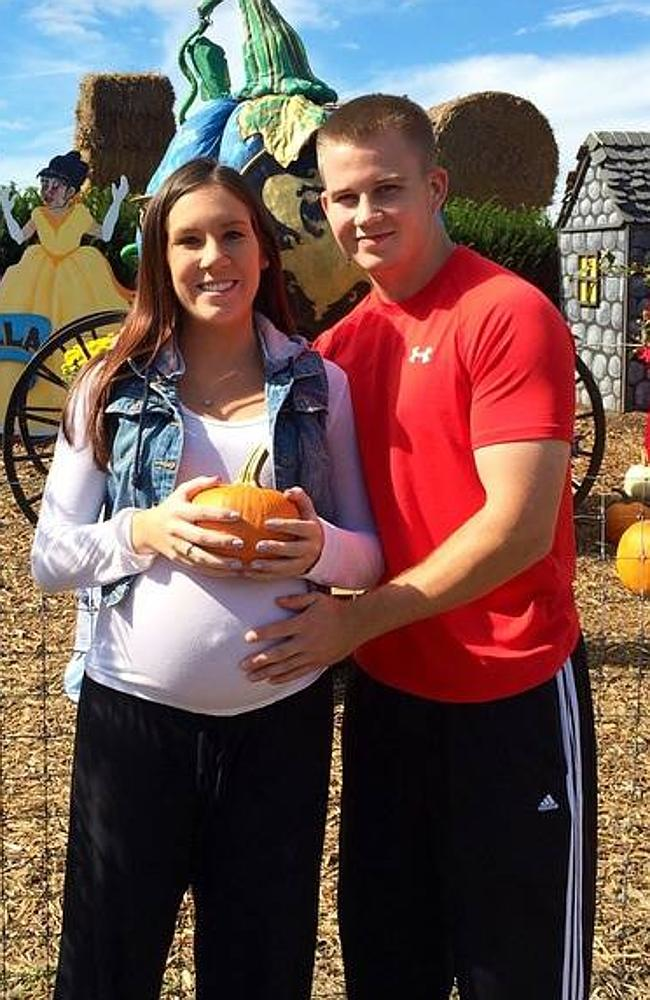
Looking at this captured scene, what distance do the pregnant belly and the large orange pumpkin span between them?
408 cm

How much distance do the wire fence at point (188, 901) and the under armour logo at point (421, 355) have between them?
62.2 inches

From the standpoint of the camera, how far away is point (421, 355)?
1748mm

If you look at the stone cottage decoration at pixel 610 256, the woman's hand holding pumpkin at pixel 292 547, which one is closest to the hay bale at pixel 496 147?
the stone cottage decoration at pixel 610 256

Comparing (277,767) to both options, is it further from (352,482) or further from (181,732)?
(352,482)

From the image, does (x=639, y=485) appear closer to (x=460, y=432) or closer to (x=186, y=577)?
(x=460, y=432)

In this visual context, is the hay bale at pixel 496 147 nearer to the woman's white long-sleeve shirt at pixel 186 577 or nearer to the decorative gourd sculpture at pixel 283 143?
the decorative gourd sculpture at pixel 283 143

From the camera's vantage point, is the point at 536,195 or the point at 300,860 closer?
the point at 300,860

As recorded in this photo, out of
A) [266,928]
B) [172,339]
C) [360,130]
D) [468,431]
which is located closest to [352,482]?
[468,431]

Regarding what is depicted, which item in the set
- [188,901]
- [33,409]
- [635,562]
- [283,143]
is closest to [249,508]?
[188,901]

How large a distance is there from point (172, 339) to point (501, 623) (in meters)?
0.67

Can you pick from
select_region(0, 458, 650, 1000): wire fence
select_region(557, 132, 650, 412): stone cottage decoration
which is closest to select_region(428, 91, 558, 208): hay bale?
select_region(557, 132, 650, 412): stone cottage decoration

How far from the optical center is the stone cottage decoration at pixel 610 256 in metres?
11.6

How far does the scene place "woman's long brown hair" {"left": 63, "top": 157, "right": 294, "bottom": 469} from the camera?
1.78 meters

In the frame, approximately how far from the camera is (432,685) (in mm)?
1820
